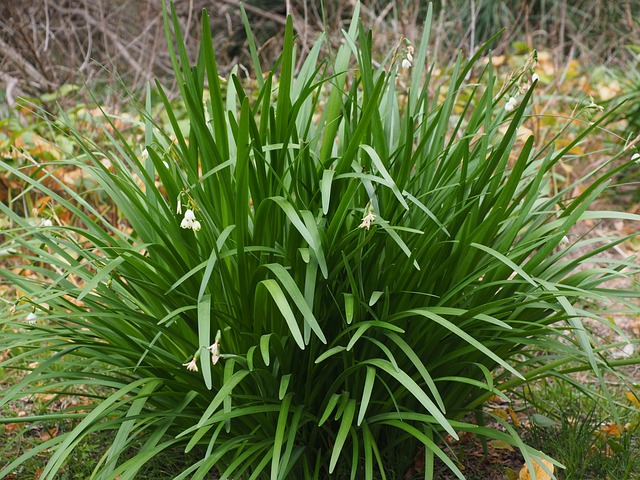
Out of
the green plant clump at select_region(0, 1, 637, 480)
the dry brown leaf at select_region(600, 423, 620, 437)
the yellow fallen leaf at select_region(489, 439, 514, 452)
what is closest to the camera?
the green plant clump at select_region(0, 1, 637, 480)

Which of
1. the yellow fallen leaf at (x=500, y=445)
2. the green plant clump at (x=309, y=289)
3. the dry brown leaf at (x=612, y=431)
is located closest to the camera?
the green plant clump at (x=309, y=289)

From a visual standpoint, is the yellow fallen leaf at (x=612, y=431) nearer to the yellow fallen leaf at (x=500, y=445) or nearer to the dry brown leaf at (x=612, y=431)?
the dry brown leaf at (x=612, y=431)

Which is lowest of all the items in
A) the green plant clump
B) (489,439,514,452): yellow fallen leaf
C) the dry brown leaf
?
the dry brown leaf

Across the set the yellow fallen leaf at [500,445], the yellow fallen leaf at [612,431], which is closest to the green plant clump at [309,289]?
the yellow fallen leaf at [500,445]

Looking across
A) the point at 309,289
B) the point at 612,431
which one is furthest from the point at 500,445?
the point at 309,289

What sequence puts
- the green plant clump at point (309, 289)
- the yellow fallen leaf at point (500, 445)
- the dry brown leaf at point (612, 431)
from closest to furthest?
1. the green plant clump at point (309, 289)
2. the yellow fallen leaf at point (500, 445)
3. the dry brown leaf at point (612, 431)

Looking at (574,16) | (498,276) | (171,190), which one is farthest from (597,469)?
(574,16)

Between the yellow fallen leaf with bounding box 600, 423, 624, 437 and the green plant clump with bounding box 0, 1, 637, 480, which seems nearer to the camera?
the green plant clump with bounding box 0, 1, 637, 480

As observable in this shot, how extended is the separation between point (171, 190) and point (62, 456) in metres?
0.72

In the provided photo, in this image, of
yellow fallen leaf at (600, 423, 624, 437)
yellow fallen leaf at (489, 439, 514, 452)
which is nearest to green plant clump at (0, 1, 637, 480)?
yellow fallen leaf at (489, 439, 514, 452)

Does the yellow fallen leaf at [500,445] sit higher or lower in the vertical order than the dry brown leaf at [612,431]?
higher

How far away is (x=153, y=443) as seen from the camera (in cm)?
202

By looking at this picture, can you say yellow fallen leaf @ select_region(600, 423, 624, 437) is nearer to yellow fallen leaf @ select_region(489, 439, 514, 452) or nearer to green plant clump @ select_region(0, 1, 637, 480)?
yellow fallen leaf @ select_region(489, 439, 514, 452)

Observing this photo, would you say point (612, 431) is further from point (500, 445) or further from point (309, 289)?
point (309, 289)
